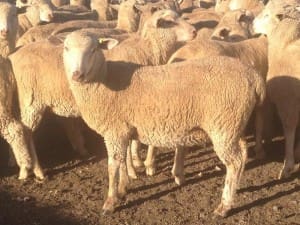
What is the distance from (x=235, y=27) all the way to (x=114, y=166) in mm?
4179

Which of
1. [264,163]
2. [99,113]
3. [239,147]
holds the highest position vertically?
[99,113]

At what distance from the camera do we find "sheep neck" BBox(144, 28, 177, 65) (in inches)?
273

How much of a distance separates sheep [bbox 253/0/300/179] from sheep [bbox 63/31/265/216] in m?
1.08

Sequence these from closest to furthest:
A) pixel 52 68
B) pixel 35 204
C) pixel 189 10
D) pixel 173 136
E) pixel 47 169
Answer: pixel 173 136
pixel 35 204
pixel 52 68
pixel 47 169
pixel 189 10

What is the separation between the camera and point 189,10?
13.8 metres

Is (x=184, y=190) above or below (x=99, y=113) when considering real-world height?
below

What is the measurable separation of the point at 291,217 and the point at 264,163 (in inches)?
58.7

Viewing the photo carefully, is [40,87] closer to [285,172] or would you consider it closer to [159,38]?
[159,38]

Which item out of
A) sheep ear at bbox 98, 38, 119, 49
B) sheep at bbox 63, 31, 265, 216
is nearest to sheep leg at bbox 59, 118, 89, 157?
sheep at bbox 63, 31, 265, 216

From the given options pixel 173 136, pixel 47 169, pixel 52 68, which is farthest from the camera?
pixel 47 169

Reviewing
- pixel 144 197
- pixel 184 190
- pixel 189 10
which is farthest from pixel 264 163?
pixel 189 10

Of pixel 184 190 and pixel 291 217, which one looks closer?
pixel 291 217

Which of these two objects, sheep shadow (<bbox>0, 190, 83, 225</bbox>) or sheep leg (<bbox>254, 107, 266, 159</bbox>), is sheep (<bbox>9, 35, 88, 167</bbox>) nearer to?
sheep shadow (<bbox>0, 190, 83, 225</bbox>)

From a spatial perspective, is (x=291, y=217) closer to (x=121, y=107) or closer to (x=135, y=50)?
(x=121, y=107)
